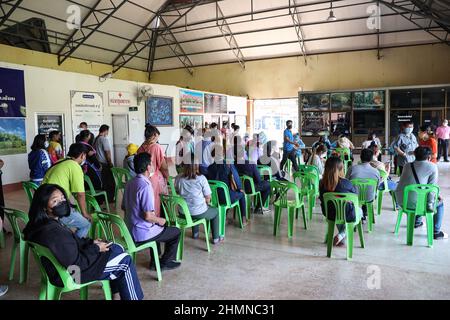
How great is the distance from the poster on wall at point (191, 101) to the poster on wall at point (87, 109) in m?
3.61

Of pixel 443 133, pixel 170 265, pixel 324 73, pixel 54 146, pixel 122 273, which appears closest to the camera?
pixel 122 273

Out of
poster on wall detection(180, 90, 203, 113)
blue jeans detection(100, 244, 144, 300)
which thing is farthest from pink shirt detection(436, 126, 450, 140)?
blue jeans detection(100, 244, 144, 300)

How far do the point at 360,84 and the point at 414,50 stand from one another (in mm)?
2244

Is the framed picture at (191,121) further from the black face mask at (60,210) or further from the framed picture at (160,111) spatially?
the black face mask at (60,210)

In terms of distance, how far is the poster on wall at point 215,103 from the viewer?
14.3 meters

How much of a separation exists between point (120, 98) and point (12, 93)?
3.25 meters

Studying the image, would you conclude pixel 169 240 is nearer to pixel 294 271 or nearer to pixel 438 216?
pixel 294 271

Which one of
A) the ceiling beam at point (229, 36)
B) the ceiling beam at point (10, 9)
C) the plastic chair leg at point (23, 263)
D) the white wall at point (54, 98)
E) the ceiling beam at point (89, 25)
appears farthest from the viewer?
the ceiling beam at point (229, 36)

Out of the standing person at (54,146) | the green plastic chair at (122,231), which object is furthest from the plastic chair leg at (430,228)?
the standing person at (54,146)

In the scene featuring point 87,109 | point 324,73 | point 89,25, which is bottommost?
point 87,109

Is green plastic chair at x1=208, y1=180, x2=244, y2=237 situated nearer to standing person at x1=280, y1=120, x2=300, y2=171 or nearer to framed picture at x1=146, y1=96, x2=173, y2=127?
standing person at x1=280, y1=120, x2=300, y2=171

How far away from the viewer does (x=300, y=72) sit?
15.4 metres

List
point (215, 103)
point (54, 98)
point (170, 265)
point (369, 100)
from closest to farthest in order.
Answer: point (170, 265), point (54, 98), point (369, 100), point (215, 103)

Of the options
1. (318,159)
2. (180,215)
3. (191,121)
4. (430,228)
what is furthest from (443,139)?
(180,215)
